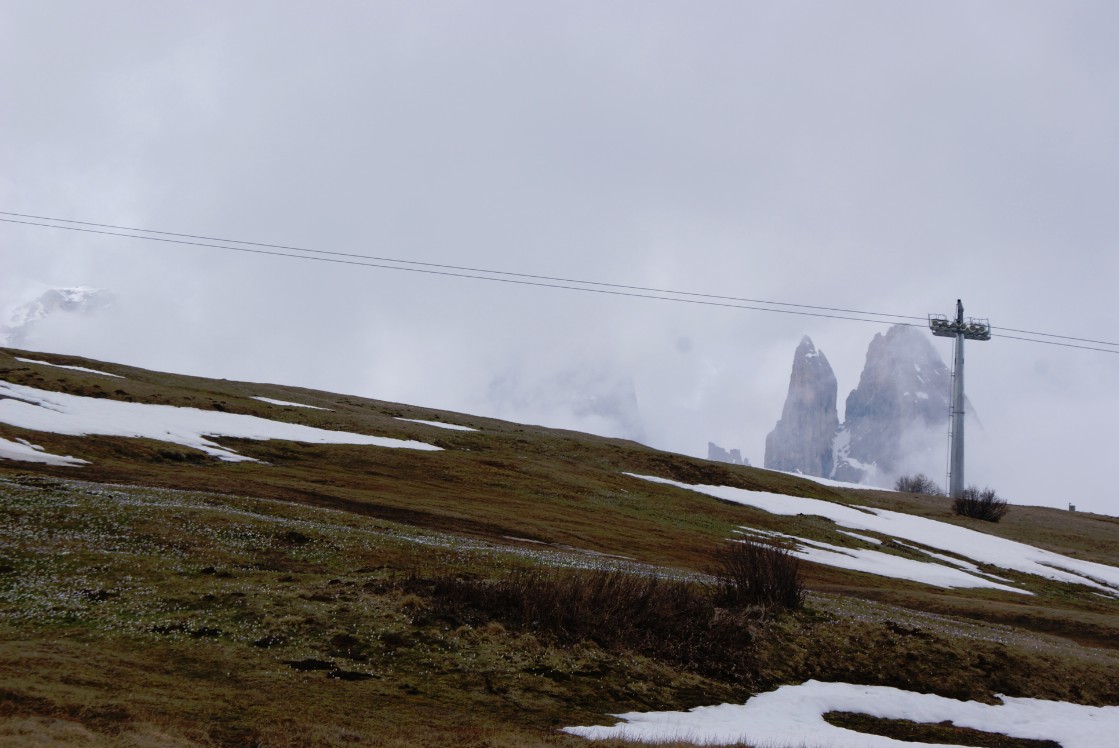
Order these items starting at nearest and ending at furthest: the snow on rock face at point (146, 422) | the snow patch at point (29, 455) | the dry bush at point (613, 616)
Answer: the dry bush at point (613, 616)
the snow patch at point (29, 455)
the snow on rock face at point (146, 422)

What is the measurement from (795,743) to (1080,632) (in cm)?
2621

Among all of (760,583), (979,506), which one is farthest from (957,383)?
(760,583)

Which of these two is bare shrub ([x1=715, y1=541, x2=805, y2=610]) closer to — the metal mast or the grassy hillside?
the grassy hillside

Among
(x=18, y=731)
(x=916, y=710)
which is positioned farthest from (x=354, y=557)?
(x=916, y=710)

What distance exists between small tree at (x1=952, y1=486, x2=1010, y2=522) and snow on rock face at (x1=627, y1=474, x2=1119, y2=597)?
13.5 meters

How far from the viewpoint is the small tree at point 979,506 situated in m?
82.2

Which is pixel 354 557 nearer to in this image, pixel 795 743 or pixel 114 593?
pixel 114 593

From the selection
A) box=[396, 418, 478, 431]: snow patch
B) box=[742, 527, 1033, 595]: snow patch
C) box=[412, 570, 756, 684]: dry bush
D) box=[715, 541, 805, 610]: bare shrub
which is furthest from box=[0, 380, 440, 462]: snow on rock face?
box=[715, 541, 805, 610]: bare shrub

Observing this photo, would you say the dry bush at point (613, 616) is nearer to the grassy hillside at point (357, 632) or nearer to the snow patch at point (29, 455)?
the grassy hillside at point (357, 632)

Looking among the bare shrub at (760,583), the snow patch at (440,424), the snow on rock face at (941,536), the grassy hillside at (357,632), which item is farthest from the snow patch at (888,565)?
the snow patch at (440,424)

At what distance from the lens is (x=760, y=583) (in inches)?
902

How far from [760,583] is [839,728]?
690 centimetres

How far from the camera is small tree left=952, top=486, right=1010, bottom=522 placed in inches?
3238

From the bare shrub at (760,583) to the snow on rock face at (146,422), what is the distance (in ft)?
109
